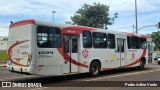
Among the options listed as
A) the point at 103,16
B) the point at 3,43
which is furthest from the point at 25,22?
the point at 3,43

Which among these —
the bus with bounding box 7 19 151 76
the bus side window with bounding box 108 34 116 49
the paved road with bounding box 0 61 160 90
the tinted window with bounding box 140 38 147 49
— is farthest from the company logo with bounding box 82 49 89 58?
the tinted window with bounding box 140 38 147 49

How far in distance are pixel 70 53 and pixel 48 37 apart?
5.83 ft

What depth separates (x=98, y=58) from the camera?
61.9 ft

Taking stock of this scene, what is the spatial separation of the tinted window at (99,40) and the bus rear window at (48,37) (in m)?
3.27

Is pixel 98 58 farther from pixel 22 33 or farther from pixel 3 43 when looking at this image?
pixel 3 43

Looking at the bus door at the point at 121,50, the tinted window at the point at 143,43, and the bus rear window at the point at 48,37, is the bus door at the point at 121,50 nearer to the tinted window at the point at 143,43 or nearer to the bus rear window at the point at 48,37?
the tinted window at the point at 143,43

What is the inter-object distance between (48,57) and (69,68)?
167 centimetres

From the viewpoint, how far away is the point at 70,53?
54.7 ft

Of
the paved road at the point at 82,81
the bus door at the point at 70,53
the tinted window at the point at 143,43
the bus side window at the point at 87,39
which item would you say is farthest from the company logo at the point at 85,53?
the tinted window at the point at 143,43

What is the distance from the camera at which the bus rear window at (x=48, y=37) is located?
1509 cm

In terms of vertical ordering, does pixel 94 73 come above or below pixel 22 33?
below

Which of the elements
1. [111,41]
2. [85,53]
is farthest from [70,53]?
[111,41]

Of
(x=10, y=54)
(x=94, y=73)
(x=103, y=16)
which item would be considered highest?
(x=103, y=16)

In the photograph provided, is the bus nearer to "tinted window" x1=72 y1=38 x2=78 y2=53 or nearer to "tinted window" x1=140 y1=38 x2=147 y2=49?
"tinted window" x1=72 y1=38 x2=78 y2=53
